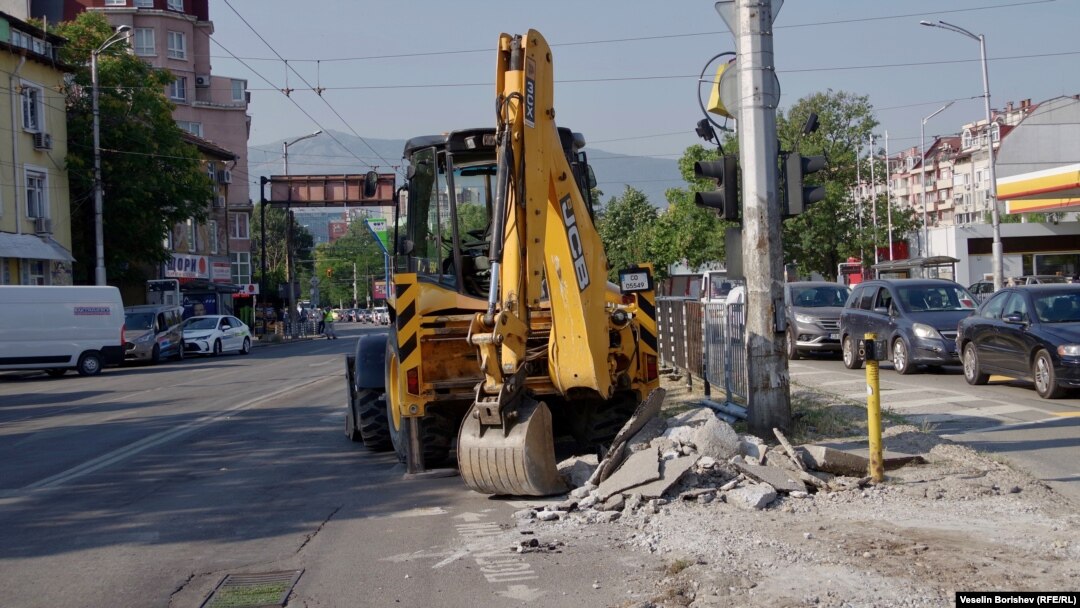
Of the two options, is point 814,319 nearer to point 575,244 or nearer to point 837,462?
point 837,462

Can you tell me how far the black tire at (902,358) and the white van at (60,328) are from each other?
2162 cm

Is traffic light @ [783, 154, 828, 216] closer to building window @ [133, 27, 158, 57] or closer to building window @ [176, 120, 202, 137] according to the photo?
building window @ [133, 27, 158, 57]

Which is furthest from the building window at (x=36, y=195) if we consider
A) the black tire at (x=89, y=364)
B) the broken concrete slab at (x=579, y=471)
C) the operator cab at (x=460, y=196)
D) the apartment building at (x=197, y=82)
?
the broken concrete slab at (x=579, y=471)

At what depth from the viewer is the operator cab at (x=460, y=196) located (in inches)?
383

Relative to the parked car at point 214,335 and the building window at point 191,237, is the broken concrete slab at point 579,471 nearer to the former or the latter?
the parked car at point 214,335

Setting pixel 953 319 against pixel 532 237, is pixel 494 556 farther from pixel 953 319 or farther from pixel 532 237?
pixel 953 319

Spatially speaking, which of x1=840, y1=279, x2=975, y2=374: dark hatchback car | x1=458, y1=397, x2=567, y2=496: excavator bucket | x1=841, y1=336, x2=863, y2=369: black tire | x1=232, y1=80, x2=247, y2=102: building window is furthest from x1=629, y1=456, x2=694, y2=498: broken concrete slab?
x1=232, y1=80, x2=247, y2=102: building window

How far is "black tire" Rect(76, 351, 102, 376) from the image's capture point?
28953 mm

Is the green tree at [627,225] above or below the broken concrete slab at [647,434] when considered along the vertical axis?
above

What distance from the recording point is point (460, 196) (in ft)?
32.3

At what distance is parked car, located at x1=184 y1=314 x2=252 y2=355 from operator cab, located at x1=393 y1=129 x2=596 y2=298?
30791mm

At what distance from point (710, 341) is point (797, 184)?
4.65 metres

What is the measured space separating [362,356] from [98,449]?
3.88 metres

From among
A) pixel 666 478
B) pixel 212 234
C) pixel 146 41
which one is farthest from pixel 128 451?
pixel 146 41
